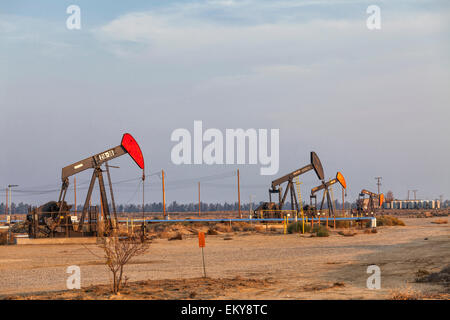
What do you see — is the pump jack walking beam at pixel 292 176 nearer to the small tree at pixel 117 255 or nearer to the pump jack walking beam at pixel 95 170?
the pump jack walking beam at pixel 95 170

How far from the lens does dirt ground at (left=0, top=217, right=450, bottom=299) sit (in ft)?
46.4

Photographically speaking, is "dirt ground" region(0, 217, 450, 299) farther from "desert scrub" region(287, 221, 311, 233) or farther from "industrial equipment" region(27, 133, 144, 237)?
"desert scrub" region(287, 221, 311, 233)

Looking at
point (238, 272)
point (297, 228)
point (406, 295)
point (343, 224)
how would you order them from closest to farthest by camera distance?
point (406, 295)
point (238, 272)
point (297, 228)
point (343, 224)

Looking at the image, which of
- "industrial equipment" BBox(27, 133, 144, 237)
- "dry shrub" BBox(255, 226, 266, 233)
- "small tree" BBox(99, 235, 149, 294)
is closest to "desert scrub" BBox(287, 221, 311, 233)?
"dry shrub" BBox(255, 226, 266, 233)

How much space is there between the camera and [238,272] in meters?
19.5

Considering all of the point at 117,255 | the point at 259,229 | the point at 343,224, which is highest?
the point at 117,255

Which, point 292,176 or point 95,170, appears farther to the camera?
point 292,176

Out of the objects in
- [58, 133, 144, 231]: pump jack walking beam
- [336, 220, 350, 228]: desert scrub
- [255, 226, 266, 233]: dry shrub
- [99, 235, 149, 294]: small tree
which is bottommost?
[255, 226, 266, 233]: dry shrub

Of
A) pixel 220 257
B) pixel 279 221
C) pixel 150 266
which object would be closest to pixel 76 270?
pixel 150 266

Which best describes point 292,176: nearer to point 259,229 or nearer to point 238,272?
point 259,229

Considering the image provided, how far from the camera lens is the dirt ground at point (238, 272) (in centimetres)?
1416

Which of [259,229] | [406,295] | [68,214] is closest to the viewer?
[406,295]

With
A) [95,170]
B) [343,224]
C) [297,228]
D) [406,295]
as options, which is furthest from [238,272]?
[343,224]
